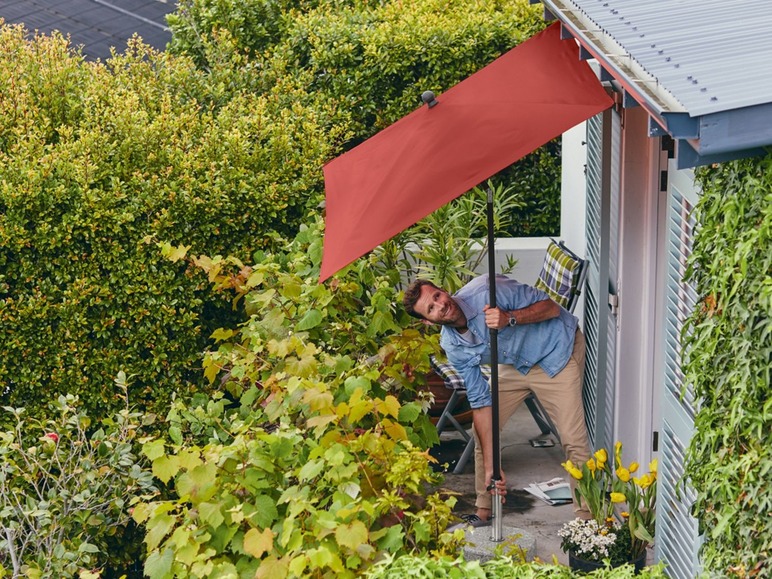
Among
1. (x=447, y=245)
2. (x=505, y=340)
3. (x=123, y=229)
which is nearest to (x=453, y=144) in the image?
(x=505, y=340)

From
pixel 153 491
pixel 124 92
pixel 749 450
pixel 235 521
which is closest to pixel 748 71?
pixel 749 450

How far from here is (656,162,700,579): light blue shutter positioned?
4.44m

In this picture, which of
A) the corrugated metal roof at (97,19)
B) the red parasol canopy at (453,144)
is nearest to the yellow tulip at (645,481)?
the red parasol canopy at (453,144)

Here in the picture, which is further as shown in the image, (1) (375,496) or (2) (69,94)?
(2) (69,94)

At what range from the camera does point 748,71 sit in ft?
11.6

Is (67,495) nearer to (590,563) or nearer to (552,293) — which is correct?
(590,563)

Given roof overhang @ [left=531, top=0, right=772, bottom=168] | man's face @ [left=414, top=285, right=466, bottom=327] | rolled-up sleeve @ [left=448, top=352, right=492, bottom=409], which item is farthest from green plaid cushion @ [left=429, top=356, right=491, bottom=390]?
roof overhang @ [left=531, top=0, right=772, bottom=168]

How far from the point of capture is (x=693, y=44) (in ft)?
13.3

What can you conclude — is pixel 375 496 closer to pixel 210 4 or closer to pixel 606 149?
pixel 606 149

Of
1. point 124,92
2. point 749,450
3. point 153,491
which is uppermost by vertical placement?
point 124,92

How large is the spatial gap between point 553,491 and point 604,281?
1.39 meters

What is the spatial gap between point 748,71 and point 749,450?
1180mm

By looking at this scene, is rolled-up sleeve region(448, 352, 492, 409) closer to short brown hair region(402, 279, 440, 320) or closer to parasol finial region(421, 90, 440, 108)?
short brown hair region(402, 279, 440, 320)

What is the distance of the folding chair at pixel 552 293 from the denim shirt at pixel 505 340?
0.85 metres
